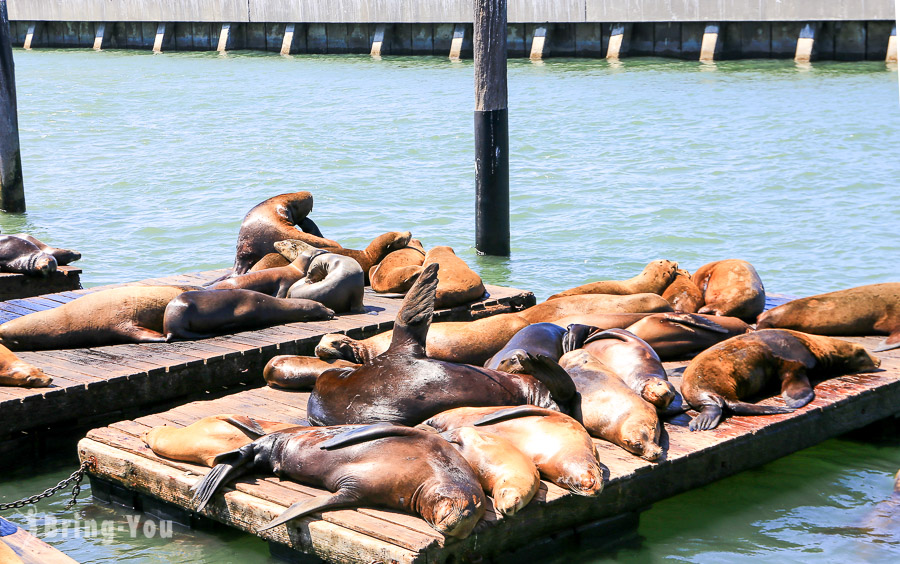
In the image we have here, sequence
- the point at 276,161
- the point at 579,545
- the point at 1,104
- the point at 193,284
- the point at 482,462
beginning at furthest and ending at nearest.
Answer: the point at 276,161 < the point at 1,104 < the point at 193,284 < the point at 579,545 < the point at 482,462

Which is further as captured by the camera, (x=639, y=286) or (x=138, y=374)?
(x=639, y=286)

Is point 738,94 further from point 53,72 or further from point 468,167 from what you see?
point 53,72

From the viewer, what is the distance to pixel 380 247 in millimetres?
8312

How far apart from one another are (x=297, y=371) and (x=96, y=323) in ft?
5.14

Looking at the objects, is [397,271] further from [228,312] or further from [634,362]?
[634,362]

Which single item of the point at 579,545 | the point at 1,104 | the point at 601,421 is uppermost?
the point at 1,104

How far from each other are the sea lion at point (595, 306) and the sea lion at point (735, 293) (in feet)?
1.14

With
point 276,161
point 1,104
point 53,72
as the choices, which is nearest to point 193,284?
point 1,104

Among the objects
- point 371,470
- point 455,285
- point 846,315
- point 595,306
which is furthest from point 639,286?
point 371,470

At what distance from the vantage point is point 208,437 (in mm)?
4766

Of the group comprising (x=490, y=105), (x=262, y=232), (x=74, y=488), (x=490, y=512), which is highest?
(x=490, y=105)

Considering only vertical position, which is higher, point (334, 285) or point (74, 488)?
point (334, 285)

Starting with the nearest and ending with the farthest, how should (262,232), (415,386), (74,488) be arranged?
(415,386) < (74,488) < (262,232)

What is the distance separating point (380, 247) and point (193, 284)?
4.65ft
